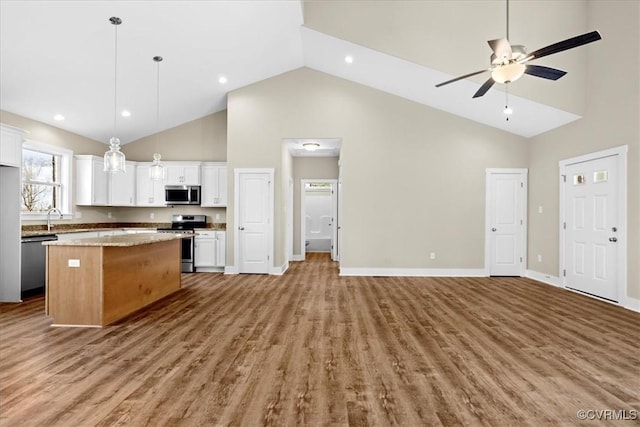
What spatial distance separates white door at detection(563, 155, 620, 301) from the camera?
4.75 metres

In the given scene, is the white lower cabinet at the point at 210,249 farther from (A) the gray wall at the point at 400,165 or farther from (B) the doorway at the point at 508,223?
(B) the doorway at the point at 508,223

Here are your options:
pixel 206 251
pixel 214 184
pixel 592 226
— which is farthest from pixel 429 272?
pixel 214 184

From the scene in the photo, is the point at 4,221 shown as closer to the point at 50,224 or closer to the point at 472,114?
the point at 50,224

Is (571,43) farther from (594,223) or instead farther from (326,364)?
(326,364)

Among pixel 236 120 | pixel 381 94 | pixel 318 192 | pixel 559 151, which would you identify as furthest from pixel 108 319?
pixel 318 192

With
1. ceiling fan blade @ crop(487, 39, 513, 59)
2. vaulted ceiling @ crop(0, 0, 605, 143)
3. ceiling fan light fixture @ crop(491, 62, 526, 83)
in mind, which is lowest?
ceiling fan light fixture @ crop(491, 62, 526, 83)

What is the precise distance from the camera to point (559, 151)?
19.1ft

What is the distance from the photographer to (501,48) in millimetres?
3352

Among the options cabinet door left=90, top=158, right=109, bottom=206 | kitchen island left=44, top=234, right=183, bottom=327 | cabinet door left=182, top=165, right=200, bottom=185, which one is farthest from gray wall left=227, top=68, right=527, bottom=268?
kitchen island left=44, top=234, right=183, bottom=327

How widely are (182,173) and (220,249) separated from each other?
1.86 metres

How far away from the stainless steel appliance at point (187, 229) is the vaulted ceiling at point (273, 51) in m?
2.35

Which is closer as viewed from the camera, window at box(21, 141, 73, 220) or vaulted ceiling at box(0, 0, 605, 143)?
vaulted ceiling at box(0, 0, 605, 143)

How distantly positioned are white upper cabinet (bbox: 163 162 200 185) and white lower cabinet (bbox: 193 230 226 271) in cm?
118

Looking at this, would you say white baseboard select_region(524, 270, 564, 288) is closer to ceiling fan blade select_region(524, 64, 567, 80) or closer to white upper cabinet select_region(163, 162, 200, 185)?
ceiling fan blade select_region(524, 64, 567, 80)
